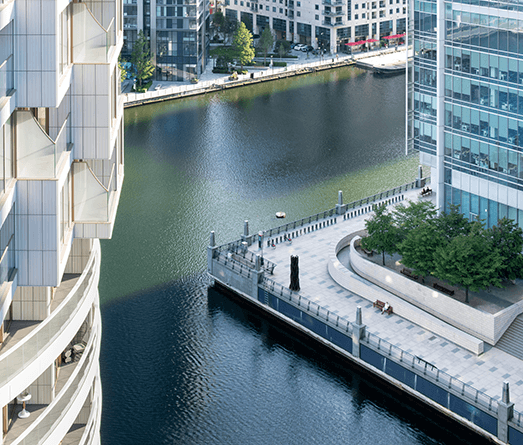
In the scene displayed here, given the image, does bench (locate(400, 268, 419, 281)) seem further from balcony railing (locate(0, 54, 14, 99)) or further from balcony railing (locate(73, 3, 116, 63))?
balcony railing (locate(0, 54, 14, 99))

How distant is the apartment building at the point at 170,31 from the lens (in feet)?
506

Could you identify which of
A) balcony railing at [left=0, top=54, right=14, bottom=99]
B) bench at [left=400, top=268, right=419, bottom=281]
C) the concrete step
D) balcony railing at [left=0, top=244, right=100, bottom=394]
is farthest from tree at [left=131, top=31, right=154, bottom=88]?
balcony railing at [left=0, top=54, right=14, bottom=99]

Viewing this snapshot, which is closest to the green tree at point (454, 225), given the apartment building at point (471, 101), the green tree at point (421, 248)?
the green tree at point (421, 248)

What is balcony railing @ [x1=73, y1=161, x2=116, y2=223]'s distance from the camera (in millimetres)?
30672

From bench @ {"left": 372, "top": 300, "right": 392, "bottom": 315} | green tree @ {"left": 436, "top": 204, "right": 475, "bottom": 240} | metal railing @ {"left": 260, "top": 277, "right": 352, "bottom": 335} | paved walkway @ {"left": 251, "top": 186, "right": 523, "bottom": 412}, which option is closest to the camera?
paved walkway @ {"left": 251, "top": 186, "right": 523, "bottom": 412}

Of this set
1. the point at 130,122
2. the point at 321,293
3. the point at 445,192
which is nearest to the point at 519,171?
the point at 445,192

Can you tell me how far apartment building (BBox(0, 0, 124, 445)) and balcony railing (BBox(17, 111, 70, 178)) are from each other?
0.03m

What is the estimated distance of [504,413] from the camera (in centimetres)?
6081

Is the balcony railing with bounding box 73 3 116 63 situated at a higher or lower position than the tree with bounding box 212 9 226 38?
lower

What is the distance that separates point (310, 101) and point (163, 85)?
23.6 m

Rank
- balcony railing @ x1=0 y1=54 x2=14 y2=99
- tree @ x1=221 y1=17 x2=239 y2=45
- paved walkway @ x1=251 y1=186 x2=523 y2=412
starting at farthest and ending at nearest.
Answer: tree @ x1=221 y1=17 x2=239 y2=45 → paved walkway @ x1=251 y1=186 x2=523 y2=412 → balcony railing @ x1=0 y1=54 x2=14 y2=99

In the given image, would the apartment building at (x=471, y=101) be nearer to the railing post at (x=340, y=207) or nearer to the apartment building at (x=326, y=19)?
the railing post at (x=340, y=207)

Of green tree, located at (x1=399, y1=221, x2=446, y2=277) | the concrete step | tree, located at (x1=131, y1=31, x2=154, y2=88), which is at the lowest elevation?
the concrete step

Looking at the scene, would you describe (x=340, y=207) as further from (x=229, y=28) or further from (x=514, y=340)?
(x=229, y=28)
